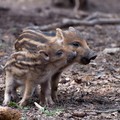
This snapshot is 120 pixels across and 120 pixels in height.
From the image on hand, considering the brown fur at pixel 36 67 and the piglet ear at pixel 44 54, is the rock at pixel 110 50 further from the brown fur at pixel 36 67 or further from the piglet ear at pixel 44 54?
the piglet ear at pixel 44 54

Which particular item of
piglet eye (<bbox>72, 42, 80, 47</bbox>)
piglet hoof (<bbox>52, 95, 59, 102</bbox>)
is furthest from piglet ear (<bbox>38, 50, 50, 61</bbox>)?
piglet hoof (<bbox>52, 95, 59, 102</bbox>)

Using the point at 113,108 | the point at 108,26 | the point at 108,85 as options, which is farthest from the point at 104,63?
the point at 108,26

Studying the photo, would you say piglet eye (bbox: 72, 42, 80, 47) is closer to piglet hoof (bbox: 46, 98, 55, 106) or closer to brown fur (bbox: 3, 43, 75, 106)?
brown fur (bbox: 3, 43, 75, 106)

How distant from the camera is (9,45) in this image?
9867 millimetres

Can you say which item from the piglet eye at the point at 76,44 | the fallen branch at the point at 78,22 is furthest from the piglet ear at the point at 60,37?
the fallen branch at the point at 78,22

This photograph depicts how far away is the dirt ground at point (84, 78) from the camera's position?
19.1ft

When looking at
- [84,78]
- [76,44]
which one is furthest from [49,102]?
[84,78]

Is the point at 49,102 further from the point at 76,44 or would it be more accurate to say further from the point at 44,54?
the point at 76,44

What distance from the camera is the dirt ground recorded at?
5.82 m

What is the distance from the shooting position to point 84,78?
306 inches

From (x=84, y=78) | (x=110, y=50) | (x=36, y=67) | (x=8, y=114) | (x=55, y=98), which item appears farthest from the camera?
(x=110, y=50)

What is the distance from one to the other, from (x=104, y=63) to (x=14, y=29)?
11.6 feet

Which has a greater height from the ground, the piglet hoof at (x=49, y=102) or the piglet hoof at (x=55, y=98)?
the piglet hoof at (x=55, y=98)

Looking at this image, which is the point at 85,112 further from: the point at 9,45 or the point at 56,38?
the point at 9,45
